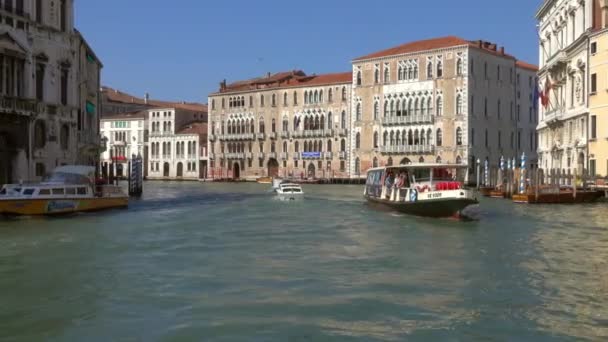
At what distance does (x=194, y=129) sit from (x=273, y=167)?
452 inches

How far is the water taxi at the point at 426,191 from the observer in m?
20.8

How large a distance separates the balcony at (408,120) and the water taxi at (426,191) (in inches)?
1206

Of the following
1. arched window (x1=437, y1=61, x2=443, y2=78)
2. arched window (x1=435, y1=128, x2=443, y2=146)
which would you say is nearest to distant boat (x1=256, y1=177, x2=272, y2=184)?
arched window (x1=435, y1=128, x2=443, y2=146)

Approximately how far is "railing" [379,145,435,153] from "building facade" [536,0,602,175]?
14.7m

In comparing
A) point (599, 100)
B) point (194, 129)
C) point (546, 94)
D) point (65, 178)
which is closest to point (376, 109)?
point (546, 94)

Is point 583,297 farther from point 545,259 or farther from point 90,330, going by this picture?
point 90,330

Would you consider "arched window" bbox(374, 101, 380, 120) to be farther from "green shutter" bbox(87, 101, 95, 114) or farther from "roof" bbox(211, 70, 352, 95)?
"green shutter" bbox(87, 101, 95, 114)

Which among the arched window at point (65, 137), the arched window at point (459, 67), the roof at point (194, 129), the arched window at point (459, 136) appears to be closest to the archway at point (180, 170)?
the roof at point (194, 129)

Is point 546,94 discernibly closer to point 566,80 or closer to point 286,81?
point 566,80

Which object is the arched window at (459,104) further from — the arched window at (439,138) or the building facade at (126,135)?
the building facade at (126,135)

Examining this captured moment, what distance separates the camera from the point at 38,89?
83.6 feet

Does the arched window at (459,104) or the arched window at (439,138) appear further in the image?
the arched window at (439,138)

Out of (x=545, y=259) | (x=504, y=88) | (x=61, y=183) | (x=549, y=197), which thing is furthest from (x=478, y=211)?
(x=504, y=88)

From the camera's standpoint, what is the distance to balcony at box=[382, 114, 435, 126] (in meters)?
55.6
